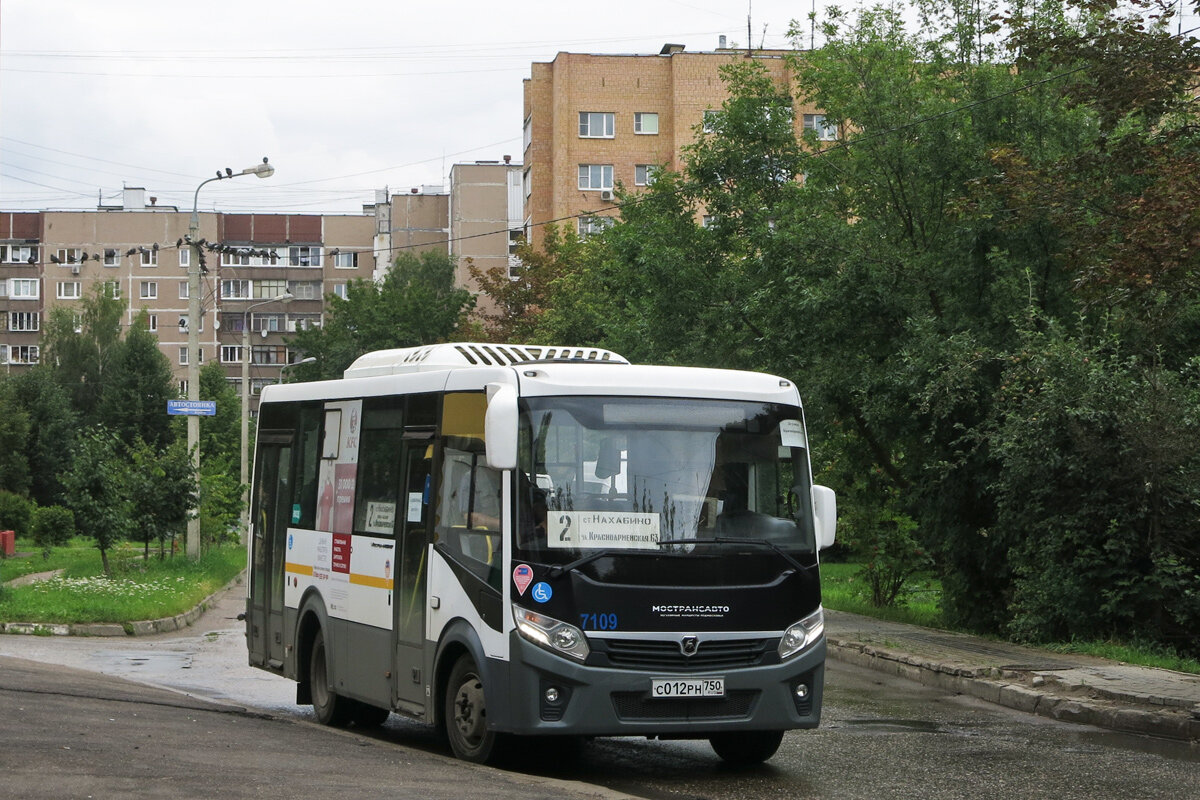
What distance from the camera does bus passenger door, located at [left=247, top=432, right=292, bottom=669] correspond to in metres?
13.4

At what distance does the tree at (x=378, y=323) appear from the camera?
235 ft

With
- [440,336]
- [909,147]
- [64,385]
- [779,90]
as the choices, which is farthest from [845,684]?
[64,385]

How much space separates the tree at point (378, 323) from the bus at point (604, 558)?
59618 millimetres

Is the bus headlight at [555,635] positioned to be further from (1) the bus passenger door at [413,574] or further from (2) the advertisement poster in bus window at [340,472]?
(2) the advertisement poster in bus window at [340,472]

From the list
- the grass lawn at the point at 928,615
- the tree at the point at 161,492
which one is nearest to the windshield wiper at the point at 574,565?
the grass lawn at the point at 928,615

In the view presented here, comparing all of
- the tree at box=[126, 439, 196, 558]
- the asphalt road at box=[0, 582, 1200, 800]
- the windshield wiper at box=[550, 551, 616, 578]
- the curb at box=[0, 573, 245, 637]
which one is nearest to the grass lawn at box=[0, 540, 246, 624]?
the curb at box=[0, 573, 245, 637]

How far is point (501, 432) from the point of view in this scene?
916cm

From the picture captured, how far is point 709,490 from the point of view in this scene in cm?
967

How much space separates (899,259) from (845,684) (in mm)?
7928

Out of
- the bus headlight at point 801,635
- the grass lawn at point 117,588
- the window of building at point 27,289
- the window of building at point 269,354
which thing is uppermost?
the window of building at point 27,289

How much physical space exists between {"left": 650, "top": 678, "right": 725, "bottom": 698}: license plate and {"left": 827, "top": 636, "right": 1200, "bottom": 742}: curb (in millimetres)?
4646

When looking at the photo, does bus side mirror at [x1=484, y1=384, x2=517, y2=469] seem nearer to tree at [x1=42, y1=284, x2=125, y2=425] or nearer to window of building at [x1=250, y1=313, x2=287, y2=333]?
tree at [x1=42, y1=284, x2=125, y2=425]

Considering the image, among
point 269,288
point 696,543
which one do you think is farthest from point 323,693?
point 269,288

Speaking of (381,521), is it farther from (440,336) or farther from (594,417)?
(440,336)
